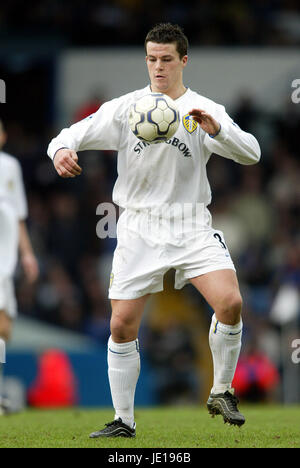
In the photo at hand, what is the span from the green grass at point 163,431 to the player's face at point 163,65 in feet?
7.86

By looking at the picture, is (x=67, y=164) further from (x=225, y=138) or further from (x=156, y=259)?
(x=225, y=138)

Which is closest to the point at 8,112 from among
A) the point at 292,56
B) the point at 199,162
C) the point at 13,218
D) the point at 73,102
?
the point at 73,102

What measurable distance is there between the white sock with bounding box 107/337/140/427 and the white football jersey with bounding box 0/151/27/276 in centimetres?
314

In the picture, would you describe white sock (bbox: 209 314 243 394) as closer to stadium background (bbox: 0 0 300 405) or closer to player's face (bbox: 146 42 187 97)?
player's face (bbox: 146 42 187 97)

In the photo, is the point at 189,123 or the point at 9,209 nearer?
the point at 189,123

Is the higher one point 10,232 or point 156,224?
point 156,224

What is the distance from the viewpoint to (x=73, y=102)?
1798 centimetres

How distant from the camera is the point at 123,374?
6.27m

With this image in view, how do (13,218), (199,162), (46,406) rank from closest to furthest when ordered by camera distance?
(199,162), (13,218), (46,406)

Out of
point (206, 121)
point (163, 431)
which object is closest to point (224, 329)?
point (163, 431)

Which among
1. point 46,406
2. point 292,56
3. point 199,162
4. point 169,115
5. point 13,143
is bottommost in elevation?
point 46,406

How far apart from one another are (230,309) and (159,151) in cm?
118

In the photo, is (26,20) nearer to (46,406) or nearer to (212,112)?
(46,406)

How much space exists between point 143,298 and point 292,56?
12940 millimetres
